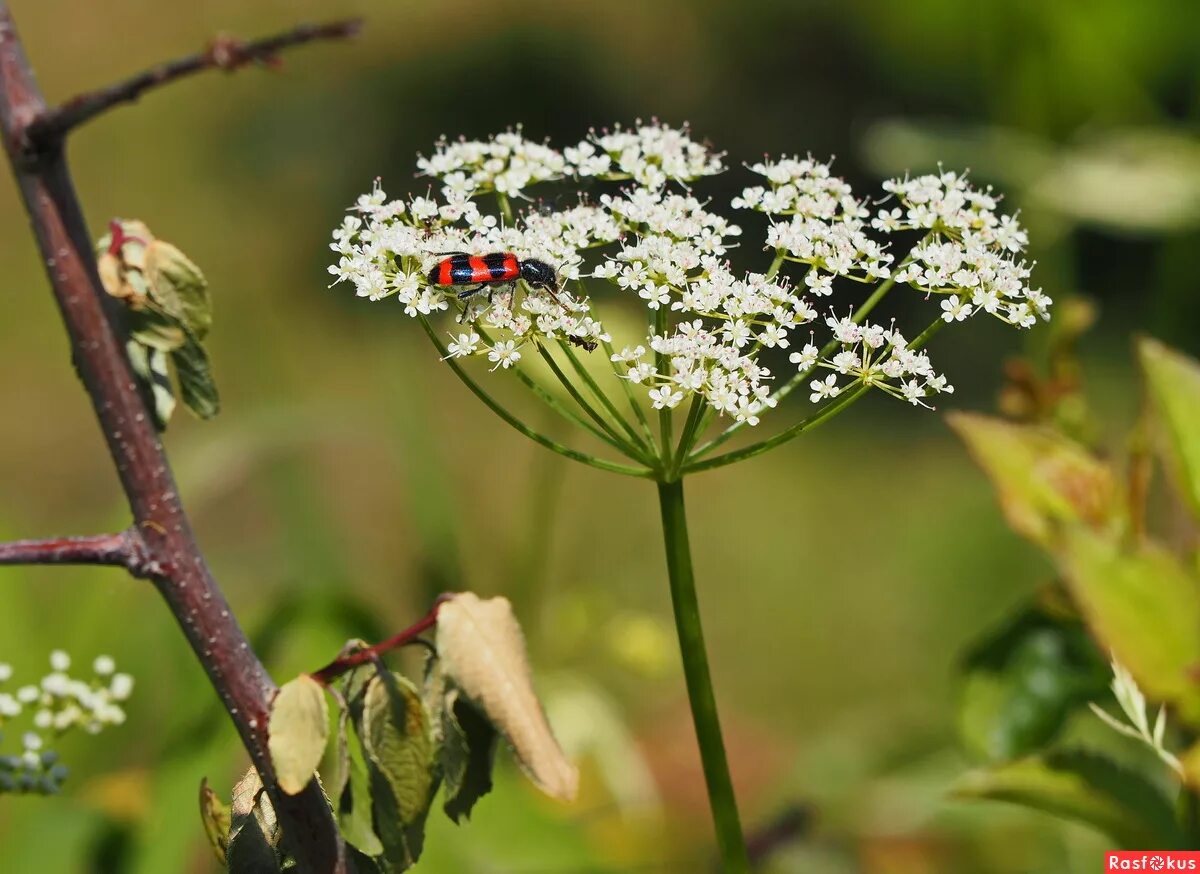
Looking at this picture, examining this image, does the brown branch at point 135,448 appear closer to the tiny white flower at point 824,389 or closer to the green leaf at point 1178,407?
the tiny white flower at point 824,389

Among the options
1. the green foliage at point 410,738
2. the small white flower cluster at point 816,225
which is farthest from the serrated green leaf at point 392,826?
the small white flower cluster at point 816,225

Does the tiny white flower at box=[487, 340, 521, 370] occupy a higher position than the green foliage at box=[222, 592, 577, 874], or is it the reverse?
the tiny white flower at box=[487, 340, 521, 370]

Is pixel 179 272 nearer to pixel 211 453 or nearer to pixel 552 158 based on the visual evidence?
pixel 552 158

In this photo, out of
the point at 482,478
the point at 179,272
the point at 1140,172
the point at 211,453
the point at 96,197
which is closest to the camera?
the point at 179,272

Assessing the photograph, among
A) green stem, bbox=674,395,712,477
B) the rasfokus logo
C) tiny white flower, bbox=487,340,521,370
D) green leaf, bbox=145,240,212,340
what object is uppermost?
tiny white flower, bbox=487,340,521,370

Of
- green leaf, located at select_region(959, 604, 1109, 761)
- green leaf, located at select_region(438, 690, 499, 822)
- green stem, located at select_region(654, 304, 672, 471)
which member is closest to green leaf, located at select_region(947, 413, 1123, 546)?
green leaf, located at select_region(959, 604, 1109, 761)

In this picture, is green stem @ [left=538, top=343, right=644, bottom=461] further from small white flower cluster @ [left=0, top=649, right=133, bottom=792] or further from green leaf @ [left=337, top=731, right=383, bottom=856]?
small white flower cluster @ [left=0, top=649, right=133, bottom=792]

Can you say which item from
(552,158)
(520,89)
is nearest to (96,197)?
(520,89)
